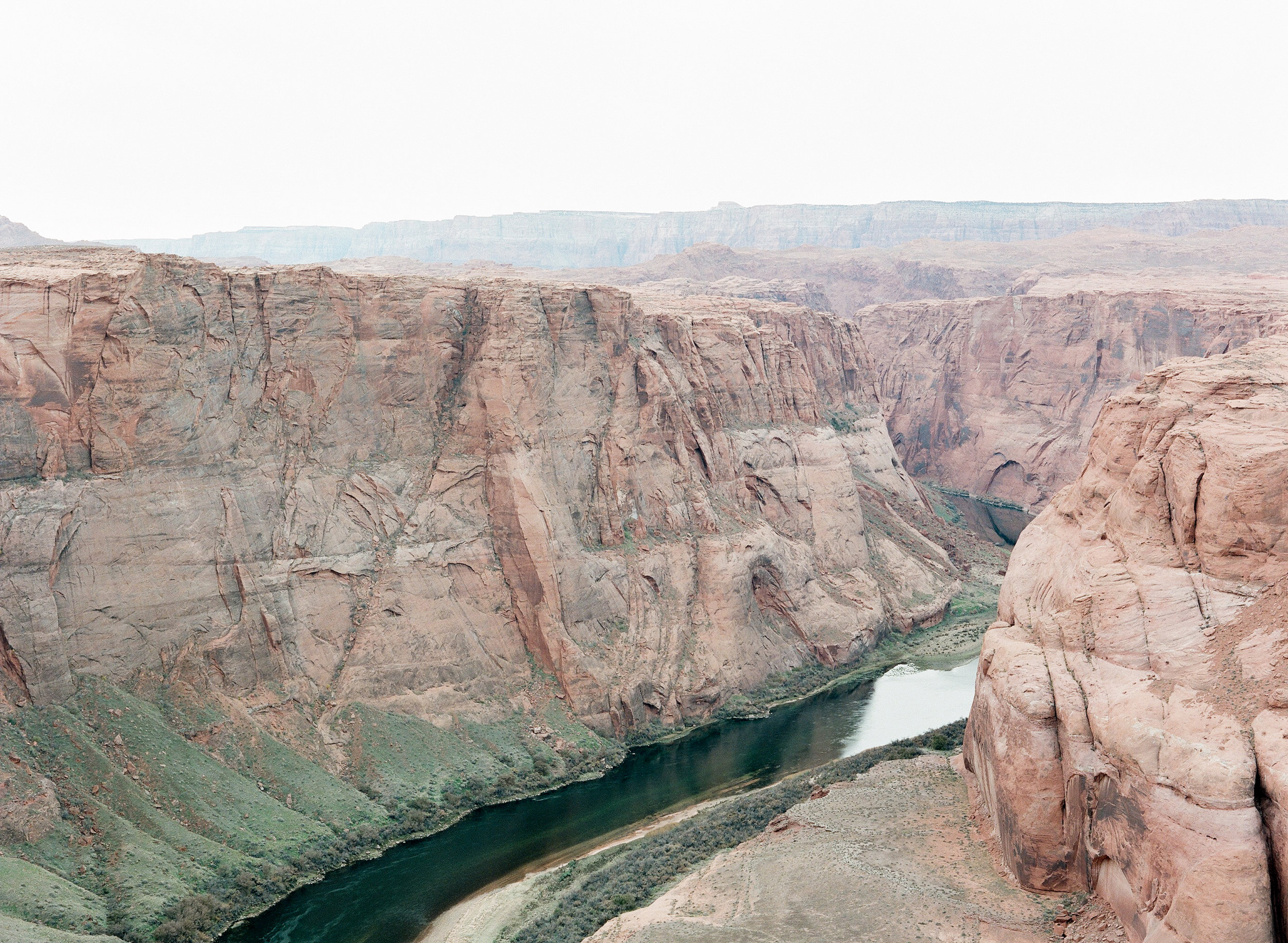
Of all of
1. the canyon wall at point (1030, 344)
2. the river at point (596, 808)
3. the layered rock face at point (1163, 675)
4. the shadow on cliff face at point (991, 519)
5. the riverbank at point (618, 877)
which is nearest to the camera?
the layered rock face at point (1163, 675)

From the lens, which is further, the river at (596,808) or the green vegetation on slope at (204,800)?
the river at (596,808)

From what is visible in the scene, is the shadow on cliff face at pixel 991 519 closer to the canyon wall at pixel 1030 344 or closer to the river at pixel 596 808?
the canyon wall at pixel 1030 344

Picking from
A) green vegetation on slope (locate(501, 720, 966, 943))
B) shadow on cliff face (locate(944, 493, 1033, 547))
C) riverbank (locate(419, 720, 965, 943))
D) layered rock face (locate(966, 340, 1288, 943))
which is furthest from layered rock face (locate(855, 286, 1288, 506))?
riverbank (locate(419, 720, 965, 943))

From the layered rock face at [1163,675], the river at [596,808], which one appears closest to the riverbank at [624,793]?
the river at [596,808]

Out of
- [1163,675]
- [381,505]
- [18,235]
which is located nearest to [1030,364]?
[381,505]

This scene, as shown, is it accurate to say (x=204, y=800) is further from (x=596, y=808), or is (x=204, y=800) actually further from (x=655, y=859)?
(x=655, y=859)

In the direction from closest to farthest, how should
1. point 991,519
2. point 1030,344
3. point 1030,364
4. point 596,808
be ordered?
point 596,808
point 991,519
point 1030,364
point 1030,344
